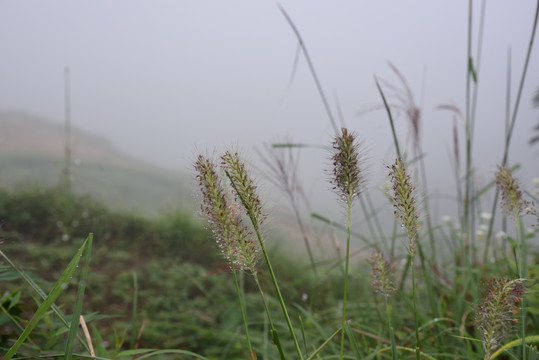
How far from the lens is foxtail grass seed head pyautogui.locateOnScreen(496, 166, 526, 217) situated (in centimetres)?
89

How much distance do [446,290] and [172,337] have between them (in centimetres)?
176

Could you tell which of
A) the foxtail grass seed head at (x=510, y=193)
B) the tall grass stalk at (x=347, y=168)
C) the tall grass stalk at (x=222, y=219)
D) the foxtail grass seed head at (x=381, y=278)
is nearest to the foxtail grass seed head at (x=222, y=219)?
the tall grass stalk at (x=222, y=219)

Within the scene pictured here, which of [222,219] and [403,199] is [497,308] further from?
[222,219]

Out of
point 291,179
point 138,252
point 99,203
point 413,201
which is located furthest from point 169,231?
point 413,201

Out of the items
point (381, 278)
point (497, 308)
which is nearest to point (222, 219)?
point (381, 278)

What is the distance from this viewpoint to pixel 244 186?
67 centimetres

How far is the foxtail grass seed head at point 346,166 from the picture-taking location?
687mm

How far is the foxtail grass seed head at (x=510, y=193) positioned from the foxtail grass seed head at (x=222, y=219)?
619mm

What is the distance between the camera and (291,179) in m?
1.92

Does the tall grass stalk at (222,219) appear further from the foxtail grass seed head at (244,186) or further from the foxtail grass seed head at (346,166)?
the foxtail grass seed head at (346,166)

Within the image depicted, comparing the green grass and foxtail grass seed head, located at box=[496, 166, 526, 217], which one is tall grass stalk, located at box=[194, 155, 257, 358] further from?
foxtail grass seed head, located at box=[496, 166, 526, 217]

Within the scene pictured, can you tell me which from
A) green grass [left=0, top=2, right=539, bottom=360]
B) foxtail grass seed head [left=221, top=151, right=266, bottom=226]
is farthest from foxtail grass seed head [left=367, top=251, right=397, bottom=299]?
foxtail grass seed head [left=221, top=151, right=266, bottom=226]

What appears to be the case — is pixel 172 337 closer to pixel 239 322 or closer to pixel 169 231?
pixel 239 322

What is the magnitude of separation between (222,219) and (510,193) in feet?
2.24
